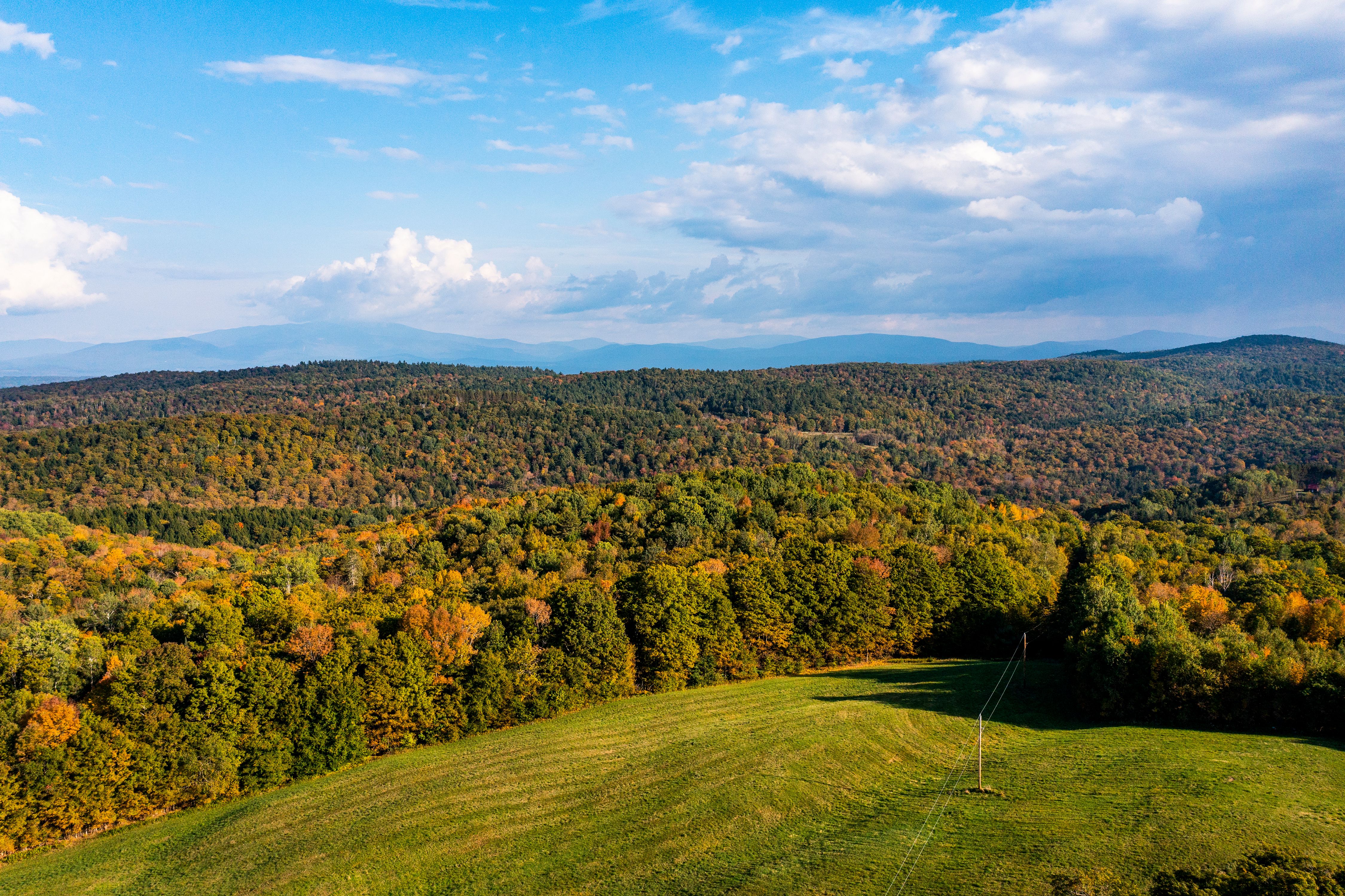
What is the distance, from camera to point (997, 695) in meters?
44.1

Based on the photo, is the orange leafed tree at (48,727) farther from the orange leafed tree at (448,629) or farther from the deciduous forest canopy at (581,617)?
the orange leafed tree at (448,629)

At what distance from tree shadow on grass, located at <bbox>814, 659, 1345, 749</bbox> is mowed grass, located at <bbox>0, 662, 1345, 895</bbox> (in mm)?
599

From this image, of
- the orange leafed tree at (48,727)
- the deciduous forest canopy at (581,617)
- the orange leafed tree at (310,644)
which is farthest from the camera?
the orange leafed tree at (310,644)

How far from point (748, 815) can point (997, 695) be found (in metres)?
21.8

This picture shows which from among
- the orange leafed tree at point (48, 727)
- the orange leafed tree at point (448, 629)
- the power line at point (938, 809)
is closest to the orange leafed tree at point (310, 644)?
the orange leafed tree at point (448, 629)

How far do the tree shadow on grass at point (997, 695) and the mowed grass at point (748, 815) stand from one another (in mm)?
599

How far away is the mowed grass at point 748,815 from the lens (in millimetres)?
25078

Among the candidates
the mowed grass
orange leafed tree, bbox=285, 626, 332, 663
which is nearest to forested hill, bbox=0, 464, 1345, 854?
orange leafed tree, bbox=285, 626, 332, 663

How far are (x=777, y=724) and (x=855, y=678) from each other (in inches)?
474

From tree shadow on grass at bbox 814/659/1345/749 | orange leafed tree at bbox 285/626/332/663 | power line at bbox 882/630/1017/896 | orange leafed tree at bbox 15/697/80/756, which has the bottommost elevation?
tree shadow on grass at bbox 814/659/1345/749

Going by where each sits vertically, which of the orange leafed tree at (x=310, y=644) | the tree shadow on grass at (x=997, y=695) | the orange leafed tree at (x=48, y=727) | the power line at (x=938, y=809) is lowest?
the tree shadow on grass at (x=997, y=695)

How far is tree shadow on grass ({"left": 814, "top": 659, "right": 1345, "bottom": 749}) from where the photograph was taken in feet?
123

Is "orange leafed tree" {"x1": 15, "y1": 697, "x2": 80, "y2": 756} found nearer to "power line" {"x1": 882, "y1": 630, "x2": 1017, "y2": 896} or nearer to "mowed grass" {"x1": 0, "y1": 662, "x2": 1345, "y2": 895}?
"mowed grass" {"x1": 0, "y1": 662, "x2": 1345, "y2": 895}

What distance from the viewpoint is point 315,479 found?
168 meters
